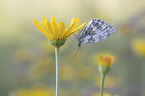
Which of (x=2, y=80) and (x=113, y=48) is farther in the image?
(x=113, y=48)

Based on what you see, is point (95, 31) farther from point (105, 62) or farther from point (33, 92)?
point (33, 92)

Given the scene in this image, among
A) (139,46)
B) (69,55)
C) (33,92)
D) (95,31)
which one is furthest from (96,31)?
(69,55)

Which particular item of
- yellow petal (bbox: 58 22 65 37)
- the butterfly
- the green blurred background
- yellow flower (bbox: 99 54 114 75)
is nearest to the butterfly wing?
the butterfly

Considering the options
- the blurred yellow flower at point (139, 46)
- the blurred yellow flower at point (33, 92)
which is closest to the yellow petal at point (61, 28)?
the blurred yellow flower at point (33, 92)

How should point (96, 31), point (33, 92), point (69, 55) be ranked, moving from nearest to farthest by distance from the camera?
point (96, 31) < point (33, 92) < point (69, 55)

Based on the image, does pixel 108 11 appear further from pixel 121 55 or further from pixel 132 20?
pixel 132 20

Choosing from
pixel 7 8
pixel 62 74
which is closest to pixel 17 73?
pixel 62 74

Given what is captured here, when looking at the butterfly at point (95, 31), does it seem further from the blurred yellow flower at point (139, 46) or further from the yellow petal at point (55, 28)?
the blurred yellow flower at point (139, 46)
